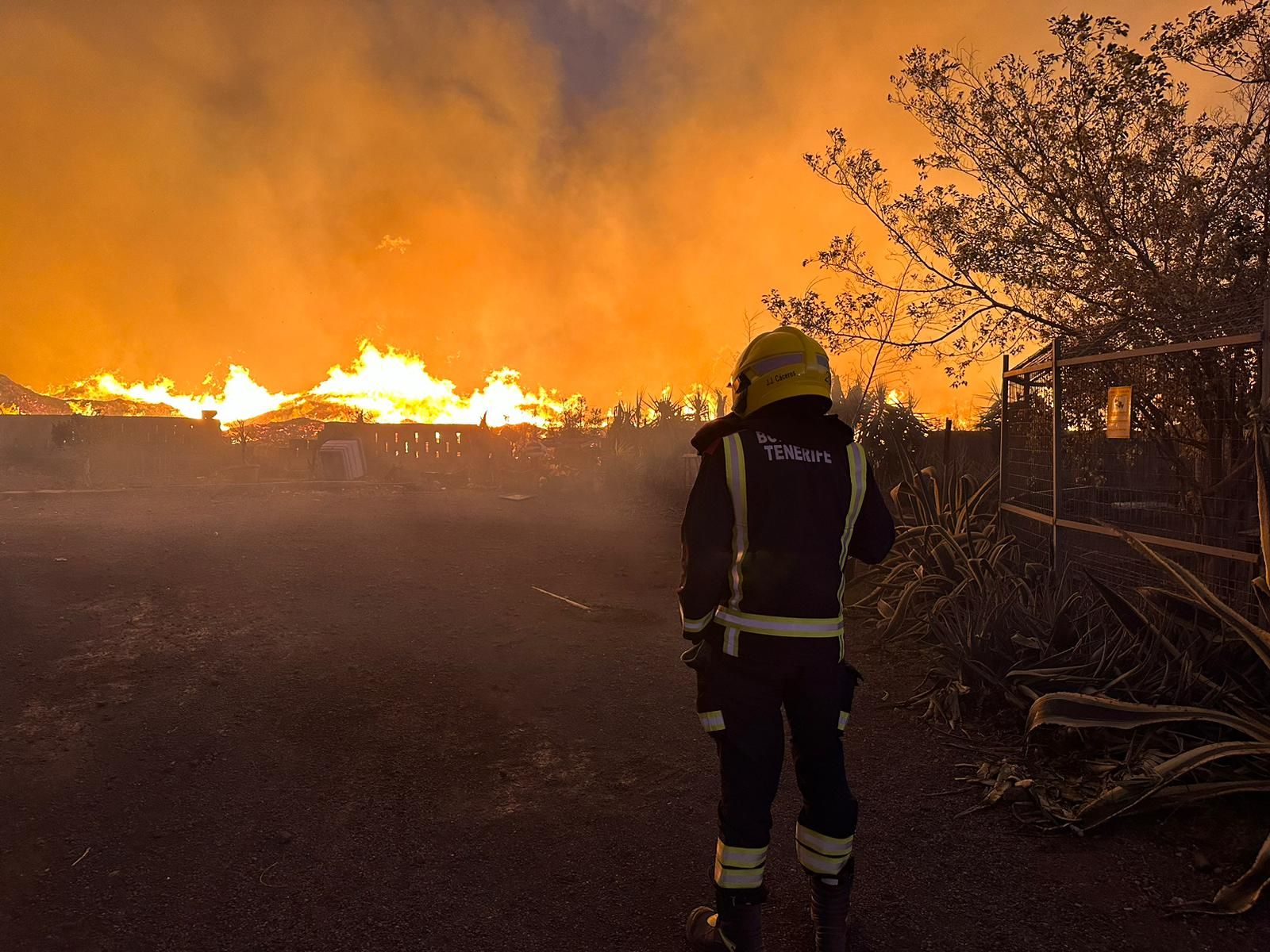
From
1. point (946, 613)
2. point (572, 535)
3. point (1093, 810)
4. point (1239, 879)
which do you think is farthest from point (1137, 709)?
point (572, 535)

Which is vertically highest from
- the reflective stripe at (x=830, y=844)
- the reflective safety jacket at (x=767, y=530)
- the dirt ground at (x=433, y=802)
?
the reflective safety jacket at (x=767, y=530)

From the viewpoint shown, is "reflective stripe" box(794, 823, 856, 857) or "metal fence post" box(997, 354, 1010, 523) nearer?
"reflective stripe" box(794, 823, 856, 857)

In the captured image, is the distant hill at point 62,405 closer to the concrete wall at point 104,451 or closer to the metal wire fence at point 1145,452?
the concrete wall at point 104,451

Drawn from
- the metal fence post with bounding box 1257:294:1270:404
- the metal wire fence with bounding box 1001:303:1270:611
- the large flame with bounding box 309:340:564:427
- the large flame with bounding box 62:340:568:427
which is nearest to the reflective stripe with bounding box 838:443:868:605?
the metal wire fence with bounding box 1001:303:1270:611

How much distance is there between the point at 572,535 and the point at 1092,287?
24.6 ft

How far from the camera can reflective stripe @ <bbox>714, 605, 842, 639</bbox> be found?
2459 mm

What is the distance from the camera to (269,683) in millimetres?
5324

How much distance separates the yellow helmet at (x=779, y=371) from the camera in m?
2.58

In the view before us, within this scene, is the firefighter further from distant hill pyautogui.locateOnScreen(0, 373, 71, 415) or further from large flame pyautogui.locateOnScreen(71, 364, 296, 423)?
distant hill pyautogui.locateOnScreen(0, 373, 71, 415)

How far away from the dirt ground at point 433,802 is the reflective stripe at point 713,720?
2.90ft

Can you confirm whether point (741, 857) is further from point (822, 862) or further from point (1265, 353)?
point (1265, 353)

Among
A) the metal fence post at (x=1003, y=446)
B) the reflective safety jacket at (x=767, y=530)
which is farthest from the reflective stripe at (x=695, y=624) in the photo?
the metal fence post at (x=1003, y=446)

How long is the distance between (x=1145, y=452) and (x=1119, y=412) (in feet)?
7.60

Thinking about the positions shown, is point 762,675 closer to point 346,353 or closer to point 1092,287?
point 1092,287
